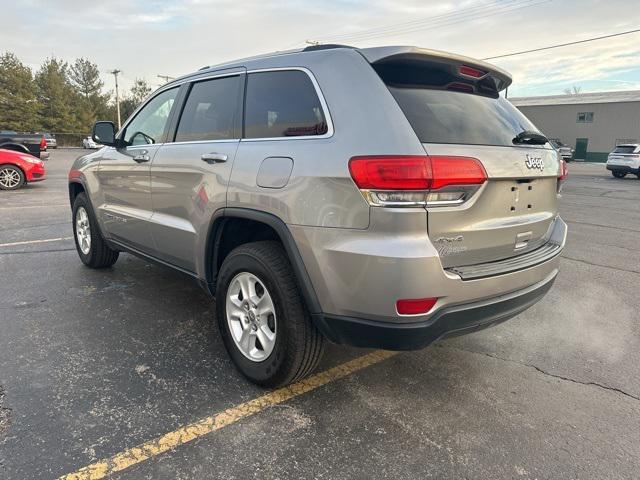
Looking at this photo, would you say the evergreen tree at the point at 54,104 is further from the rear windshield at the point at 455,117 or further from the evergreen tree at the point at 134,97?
the rear windshield at the point at 455,117

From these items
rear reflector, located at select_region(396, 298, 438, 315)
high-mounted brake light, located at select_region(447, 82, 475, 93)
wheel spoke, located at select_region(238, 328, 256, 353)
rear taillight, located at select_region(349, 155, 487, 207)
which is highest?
high-mounted brake light, located at select_region(447, 82, 475, 93)

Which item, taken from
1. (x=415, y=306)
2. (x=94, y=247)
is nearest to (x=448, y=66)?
(x=415, y=306)

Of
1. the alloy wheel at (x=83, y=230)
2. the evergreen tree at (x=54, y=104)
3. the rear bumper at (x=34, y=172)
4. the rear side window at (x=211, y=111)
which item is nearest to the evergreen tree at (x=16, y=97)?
the evergreen tree at (x=54, y=104)

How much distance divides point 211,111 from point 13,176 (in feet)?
38.6

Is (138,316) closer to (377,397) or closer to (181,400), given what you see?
(181,400)

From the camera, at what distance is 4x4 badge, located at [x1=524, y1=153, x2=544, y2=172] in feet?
8.52

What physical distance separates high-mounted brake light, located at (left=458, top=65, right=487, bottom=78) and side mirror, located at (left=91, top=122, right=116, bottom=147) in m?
3.14

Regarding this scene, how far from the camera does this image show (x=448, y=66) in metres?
2.62

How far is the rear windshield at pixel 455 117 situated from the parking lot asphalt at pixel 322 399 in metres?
1.48

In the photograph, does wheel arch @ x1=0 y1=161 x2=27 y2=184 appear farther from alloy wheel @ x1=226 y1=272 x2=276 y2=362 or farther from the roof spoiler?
the roof spoiler

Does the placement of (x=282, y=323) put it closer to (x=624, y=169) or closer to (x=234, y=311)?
(x=234, y=311)

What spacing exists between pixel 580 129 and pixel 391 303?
49.7 metres

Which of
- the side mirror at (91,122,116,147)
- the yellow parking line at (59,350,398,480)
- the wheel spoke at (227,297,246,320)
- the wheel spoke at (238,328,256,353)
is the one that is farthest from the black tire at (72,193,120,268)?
the yellow parking line at (59,350,398,480)

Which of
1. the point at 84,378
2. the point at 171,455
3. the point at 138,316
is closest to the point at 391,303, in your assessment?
the point at 171,455
